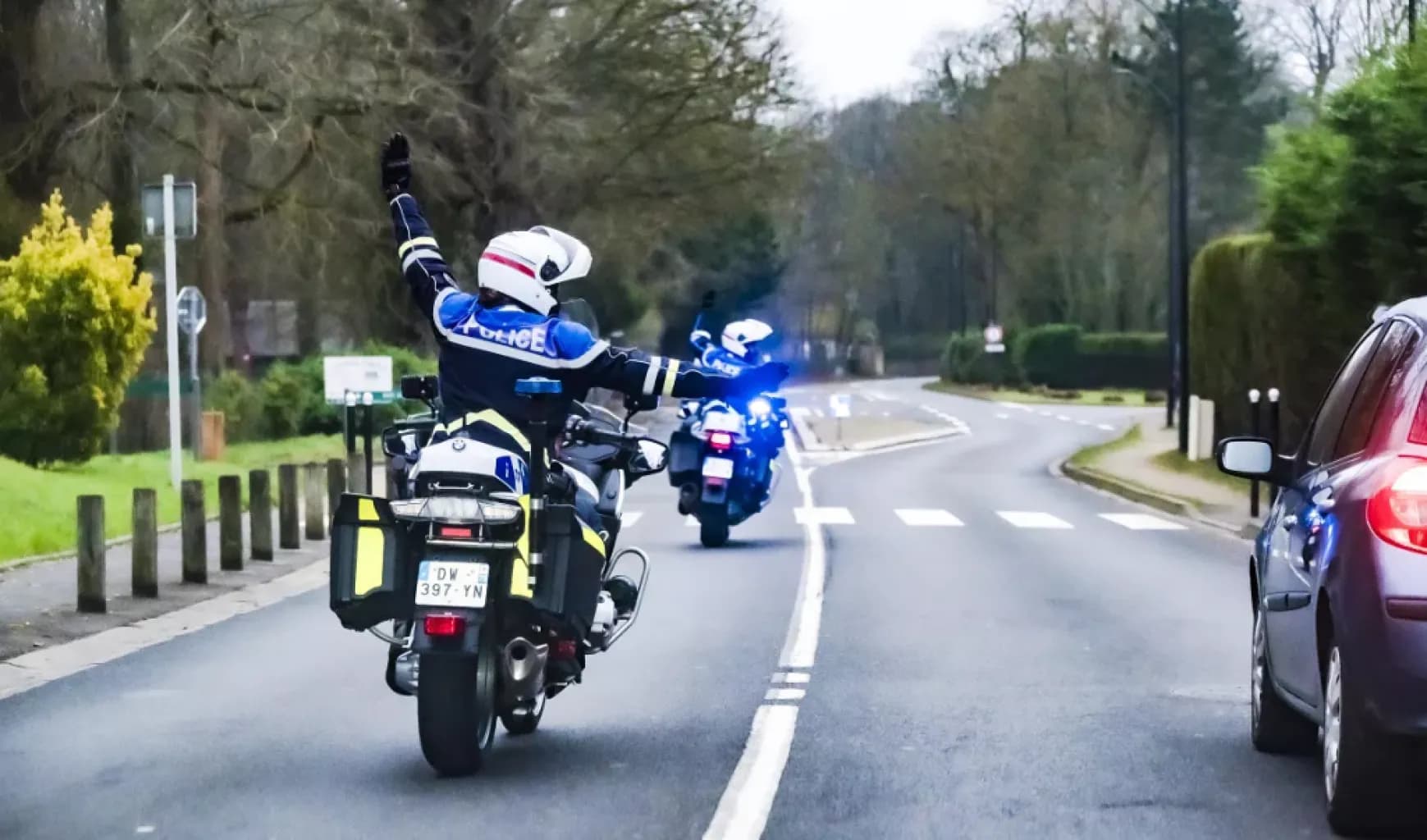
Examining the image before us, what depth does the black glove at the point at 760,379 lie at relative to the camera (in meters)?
8.30

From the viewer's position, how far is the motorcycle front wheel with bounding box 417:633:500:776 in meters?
8.00

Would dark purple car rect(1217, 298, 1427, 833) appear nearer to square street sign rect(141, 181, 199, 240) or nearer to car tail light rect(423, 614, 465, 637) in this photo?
car tail light rect(423, 614, 465, 637)

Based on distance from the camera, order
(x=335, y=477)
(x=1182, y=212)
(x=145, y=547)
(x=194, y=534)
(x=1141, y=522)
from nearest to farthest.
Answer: (x=145, y=547)
(x=194, y=534)
(x=335, y=477)
(x=1141, y=522)
(x=1182, y=212)

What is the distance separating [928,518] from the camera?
27016 mm

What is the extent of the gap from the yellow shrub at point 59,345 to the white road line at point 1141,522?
10.8 m

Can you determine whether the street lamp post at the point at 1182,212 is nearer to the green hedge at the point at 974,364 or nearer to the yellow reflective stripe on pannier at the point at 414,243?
the yellow reflective stripe on pannier at the point at 414,243

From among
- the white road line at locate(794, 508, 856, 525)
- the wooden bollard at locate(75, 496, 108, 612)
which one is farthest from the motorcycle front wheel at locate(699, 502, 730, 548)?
the wooden bollard at locate(75, 496, 108, 612)

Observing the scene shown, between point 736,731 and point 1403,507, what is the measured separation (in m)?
3.42

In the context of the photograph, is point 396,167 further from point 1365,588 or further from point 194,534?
point 194,534

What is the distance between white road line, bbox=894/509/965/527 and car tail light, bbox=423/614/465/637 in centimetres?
1778

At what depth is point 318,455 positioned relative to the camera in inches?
1451

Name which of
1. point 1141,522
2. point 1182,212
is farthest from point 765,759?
point 1182,212

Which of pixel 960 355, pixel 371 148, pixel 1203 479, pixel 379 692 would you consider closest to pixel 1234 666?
pixel 379 692

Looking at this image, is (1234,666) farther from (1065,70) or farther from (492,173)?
(1065,70)
